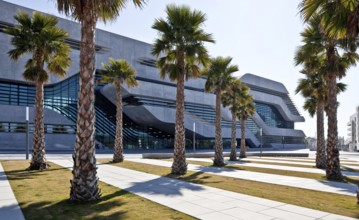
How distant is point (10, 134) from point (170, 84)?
30564 mm

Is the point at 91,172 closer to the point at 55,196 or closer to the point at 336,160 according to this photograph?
the point at 55,196

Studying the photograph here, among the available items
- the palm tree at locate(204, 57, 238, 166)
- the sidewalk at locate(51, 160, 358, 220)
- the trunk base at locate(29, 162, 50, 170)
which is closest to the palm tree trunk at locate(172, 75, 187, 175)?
the sidewalk at locate(51, 160, 358, 220)

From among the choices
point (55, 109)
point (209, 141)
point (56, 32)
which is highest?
point (56, 32)

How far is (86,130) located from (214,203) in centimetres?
460

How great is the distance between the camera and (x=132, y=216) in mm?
7621

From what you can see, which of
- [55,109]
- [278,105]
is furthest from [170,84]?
[278,105]

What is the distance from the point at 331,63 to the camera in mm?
16922

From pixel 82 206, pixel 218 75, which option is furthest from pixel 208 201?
pixel 218 75

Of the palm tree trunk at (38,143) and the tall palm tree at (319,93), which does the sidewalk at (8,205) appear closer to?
the palm tree trunk at (38,143)

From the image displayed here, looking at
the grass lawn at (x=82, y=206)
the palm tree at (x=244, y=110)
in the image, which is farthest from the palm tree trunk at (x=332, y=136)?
the palm tree at (x=244, y=110)

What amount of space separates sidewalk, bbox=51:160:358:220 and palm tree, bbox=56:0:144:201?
2.03 m

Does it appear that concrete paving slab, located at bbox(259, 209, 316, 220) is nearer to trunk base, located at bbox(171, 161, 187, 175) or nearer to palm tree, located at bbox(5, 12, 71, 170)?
trunk base, located at bbox(171, 161, 187, 175)

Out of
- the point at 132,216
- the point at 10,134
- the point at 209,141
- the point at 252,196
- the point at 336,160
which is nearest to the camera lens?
the point at 132,216

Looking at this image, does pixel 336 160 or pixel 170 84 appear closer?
pixel 336 160
